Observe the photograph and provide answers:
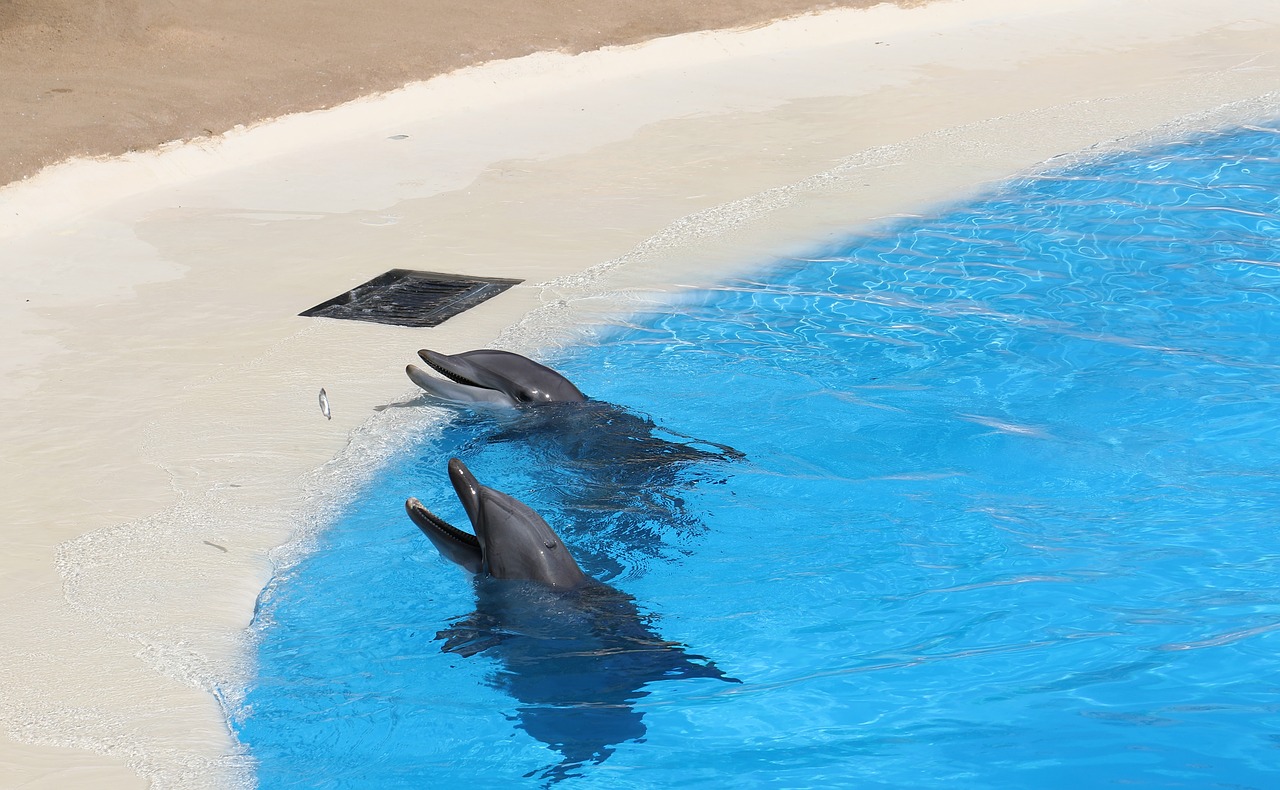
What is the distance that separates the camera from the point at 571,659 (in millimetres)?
3865

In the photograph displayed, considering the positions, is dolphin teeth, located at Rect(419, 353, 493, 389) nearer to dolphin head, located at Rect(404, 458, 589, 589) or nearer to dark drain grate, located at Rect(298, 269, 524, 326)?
dark drain grate, located at Rect(298, 269, 524, 326)

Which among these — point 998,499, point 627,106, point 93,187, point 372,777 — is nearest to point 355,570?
point 372,777

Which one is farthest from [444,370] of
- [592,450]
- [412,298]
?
[412,298]

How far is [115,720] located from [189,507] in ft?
4.57

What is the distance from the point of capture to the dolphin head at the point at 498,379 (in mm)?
5582

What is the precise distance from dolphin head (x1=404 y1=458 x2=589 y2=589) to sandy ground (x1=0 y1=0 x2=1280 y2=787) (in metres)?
0.80

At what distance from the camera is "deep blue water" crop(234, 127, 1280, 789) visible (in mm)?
3742

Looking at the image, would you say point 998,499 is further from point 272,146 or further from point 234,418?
point 272,146

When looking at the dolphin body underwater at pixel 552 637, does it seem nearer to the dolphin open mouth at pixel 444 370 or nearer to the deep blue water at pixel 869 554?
the deep blue water at pixel 869 554

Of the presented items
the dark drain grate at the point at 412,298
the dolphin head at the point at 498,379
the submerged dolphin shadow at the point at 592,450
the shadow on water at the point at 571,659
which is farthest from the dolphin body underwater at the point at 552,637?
the dark drain grate at the point at 412,298

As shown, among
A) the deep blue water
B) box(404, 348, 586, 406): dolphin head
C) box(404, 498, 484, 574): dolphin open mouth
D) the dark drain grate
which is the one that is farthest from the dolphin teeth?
box(404, 498, 484, 574): dolphin open mouth

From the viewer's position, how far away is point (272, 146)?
1041cm

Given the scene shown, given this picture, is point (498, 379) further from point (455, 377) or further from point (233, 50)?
point (233, 50)

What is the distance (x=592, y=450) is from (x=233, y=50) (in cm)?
800
